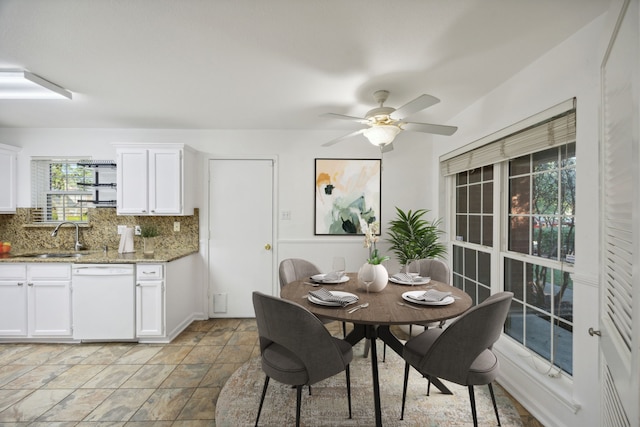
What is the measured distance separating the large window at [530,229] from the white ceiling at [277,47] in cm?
56

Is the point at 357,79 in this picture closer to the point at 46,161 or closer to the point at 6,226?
the point at 46,161

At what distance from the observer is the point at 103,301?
2.81 m

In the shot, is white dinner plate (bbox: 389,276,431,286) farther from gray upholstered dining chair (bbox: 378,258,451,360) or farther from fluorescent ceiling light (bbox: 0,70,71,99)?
fluorescent ceiling light (bbox: 0,70,71,99)

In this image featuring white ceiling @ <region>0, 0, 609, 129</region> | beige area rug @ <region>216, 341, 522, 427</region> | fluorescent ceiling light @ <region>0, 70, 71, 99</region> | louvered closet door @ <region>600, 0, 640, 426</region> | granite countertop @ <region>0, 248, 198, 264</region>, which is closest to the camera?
louvered closet door @ <region>600, 0, 640, 426</region>

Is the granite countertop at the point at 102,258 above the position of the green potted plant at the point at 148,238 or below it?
below

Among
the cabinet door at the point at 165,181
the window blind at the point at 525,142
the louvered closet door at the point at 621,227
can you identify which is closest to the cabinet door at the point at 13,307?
the cabinet door at the point at 165,181

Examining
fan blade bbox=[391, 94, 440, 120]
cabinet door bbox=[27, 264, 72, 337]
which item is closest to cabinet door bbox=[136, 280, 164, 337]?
cabinet door bbox=[27, 264, 72, 337]

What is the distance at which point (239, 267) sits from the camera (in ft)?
11.6

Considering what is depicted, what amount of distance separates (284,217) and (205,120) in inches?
57.0

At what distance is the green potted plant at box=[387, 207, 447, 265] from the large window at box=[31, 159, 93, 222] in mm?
3807

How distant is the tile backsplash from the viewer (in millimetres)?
3426

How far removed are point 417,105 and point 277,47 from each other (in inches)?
37.4

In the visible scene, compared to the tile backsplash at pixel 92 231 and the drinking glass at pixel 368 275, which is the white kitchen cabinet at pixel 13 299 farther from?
the drinking glass at pixel 368 275

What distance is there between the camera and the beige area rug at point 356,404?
180cm
